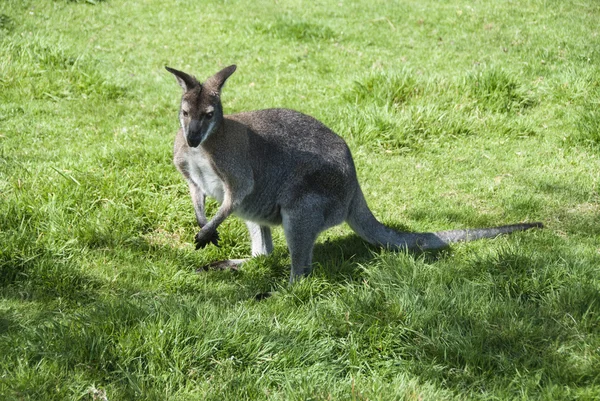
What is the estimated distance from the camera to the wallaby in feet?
14.7

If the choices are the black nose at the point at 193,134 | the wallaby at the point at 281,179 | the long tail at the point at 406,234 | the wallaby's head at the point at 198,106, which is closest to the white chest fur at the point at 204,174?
the wallaby at the point at 281,179

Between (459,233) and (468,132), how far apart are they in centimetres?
235

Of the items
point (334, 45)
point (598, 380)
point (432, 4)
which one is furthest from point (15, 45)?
point (598, 380)

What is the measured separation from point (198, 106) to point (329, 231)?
1.82 metres

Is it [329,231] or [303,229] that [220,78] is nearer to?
[303,229]

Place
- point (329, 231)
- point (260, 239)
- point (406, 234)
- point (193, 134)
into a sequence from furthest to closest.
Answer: point (329, 231) < point (260, 239) < point (406, 234) < point (193, 134)

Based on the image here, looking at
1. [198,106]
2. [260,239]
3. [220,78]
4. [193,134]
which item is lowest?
[260,239]

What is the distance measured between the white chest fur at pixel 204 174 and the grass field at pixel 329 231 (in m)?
0.55

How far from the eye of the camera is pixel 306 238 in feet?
14.8

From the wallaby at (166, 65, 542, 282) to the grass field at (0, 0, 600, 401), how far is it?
0.18m

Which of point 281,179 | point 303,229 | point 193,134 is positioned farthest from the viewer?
point 281,179

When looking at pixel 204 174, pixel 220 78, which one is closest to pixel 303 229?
pixel 204 174

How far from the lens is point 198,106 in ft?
13.7

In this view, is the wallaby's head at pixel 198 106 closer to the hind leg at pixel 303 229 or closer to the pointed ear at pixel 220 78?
the pointed ear at pixel 220 78
